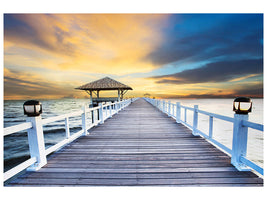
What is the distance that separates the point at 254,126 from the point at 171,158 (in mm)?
1707

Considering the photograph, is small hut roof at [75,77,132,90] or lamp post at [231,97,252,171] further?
small hut roof at [75,77,132,90]

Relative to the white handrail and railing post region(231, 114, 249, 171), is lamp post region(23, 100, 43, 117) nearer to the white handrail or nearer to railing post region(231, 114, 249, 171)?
the white handrail

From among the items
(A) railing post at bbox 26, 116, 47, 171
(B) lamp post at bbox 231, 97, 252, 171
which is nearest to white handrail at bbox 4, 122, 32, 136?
(A) railing post at bbox 26, 116, 47, 171

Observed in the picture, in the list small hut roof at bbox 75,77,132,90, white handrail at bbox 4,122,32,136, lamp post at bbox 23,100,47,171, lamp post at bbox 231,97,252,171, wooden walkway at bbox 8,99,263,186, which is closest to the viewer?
white handrail at bbox 4,122,32,136

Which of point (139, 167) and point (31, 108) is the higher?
point (31, 108)

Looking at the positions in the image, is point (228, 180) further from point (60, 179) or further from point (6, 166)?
point (6, 166)

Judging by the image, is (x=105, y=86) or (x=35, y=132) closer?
(x=35, y=132)

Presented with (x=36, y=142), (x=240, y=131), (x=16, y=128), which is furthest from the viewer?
(x=36, y=142)

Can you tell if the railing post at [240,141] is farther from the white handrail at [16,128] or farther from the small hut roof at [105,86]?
the small hut roof at [105,86]

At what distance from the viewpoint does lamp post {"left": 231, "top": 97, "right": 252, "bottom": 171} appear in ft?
7.49

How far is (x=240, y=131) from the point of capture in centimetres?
235

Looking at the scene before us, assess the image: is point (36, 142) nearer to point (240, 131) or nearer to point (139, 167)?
point (139, 167)

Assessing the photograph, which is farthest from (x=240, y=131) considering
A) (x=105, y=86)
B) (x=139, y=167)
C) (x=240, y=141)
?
(x=105, y=86)

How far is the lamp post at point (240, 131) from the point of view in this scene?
7.49 feet
